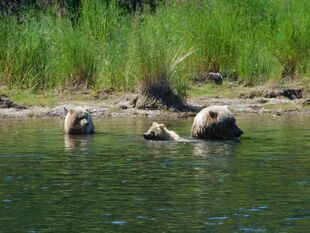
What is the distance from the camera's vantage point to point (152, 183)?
534 inches

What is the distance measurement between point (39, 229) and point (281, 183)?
3.71 m

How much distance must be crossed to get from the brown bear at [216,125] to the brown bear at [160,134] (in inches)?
16.4

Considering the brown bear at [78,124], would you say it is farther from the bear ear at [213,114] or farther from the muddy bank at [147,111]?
the muddy bank at [147,111]

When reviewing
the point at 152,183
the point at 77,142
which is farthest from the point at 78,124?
the point at 152,183

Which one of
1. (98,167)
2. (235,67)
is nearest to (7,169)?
(98,167)

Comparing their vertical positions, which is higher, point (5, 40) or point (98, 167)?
point (5, 40)

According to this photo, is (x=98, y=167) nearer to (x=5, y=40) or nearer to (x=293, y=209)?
(x=293, y=209)

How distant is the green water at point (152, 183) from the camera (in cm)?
1123

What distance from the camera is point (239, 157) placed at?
15.8m

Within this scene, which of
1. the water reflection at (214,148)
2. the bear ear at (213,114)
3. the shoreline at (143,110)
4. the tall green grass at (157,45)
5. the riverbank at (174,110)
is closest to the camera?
the water reflection at (214,148)

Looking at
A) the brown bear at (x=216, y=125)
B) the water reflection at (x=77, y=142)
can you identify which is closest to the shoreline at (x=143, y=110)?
the water reflection at (x=77, y=142)

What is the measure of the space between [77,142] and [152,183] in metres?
4.69

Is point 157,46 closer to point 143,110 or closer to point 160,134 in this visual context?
point 143,110

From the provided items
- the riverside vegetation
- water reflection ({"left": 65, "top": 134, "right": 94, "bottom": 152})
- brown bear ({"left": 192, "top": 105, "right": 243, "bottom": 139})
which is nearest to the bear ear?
brown bear ({"left": 192, "top": 105, "right": 243, "bottom": 139})
